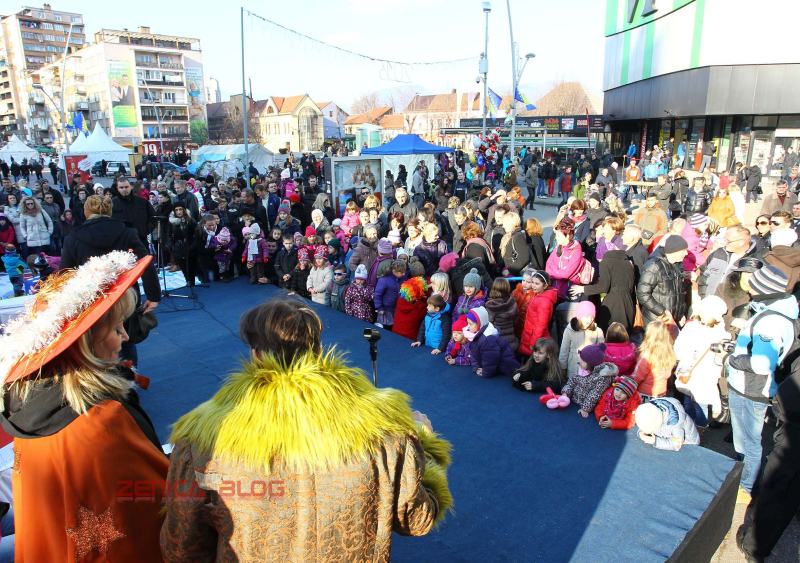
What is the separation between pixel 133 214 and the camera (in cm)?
623

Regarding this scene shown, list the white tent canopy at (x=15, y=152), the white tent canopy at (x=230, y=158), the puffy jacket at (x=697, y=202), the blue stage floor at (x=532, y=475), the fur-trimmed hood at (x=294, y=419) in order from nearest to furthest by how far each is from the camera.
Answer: the fur-trimmed hood at (x=294, y=419)
the blue stage floor at (x=532, y=475)
the puffy jacket at (x=697, y=202)
the white tent canopy at (x=230, y=158)
the white tent canopy at (x=15, y=152)

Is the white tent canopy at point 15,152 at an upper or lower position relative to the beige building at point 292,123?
lower

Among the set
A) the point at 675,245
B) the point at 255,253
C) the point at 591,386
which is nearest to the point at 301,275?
the point at 255,253

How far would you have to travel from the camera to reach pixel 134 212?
624 cm

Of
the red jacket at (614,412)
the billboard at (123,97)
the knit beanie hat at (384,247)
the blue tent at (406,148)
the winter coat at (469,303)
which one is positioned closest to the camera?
the red jacket at (614,412)

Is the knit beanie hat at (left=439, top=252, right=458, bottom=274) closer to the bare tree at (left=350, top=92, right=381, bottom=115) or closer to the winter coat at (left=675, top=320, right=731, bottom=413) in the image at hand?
the winter coat at (left=675, top=320, right=731, bottom=413)

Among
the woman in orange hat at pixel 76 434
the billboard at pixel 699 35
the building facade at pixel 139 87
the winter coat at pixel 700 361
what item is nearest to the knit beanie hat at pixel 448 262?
the winter coat at pixel 700 361

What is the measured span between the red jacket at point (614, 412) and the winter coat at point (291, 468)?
9.02 ft

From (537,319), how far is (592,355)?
944 millimetres

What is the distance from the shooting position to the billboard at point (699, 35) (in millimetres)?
17547

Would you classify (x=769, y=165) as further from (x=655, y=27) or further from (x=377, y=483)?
(x=377, y=483)

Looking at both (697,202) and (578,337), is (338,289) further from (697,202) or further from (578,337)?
(697,202)


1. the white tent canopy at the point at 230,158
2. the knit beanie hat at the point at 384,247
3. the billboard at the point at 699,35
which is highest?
the billboard at the point at 699,35

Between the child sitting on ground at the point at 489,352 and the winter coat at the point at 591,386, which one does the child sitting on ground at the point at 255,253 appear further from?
the winter coat at the point at 591,386
